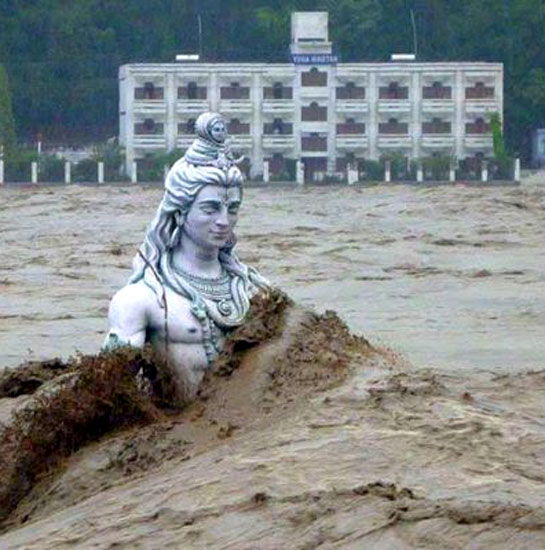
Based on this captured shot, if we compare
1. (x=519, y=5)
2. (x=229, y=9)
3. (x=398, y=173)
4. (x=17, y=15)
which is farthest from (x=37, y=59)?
(x=398, y=173)

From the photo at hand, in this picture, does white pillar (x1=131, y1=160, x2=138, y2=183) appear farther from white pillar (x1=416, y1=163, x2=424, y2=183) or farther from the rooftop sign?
the rooftop sign

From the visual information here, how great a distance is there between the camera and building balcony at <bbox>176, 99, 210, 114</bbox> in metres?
61.3

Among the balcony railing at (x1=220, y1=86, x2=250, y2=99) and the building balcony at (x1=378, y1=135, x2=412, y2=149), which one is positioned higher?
the balcony railing at (x1=220, y1=86, x2=250, y2=99)

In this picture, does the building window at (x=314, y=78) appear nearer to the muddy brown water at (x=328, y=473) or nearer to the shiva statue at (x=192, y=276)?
the muddy brown water at (x=328, y=473)

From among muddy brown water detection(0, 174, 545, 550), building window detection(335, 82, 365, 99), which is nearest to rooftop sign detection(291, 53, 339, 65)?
building window detection(335, 82, 365, 99)

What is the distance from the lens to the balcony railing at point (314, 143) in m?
62.6

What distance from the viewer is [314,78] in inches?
2511

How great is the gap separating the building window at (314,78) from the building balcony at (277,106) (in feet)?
2.39

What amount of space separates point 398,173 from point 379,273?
3555cm

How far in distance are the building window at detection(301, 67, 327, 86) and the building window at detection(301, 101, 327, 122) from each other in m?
0.56

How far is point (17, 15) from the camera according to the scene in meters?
79.4

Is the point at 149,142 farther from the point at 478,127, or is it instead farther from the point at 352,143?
the point at 478,127

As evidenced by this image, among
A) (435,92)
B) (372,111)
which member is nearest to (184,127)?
(372,111)

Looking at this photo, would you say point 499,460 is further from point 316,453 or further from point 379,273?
point 379,273
